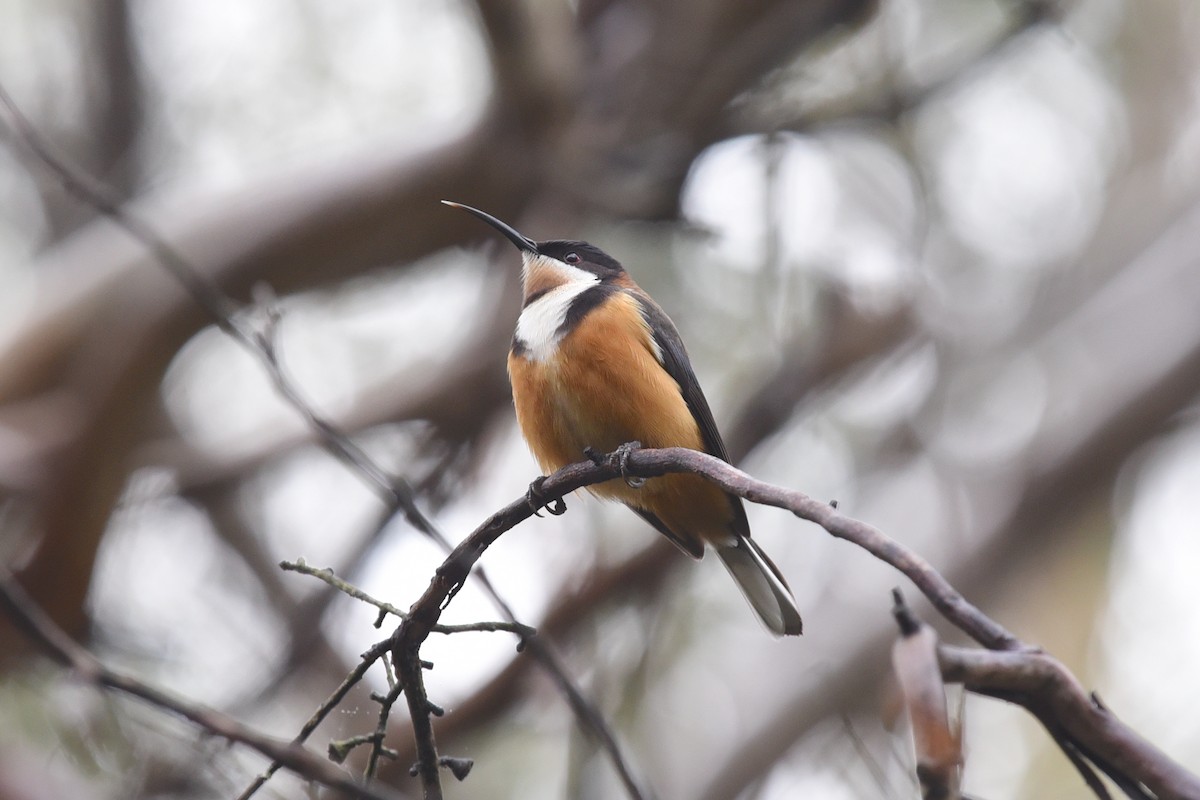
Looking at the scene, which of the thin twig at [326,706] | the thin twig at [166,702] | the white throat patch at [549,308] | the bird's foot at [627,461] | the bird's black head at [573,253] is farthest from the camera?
the bird's black head at [573,253]

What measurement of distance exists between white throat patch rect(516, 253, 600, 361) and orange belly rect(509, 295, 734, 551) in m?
0.07

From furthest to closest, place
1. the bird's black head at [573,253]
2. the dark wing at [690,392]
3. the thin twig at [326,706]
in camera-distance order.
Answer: the bird's black head at [573,253] < the dark wing at [690,392] < the thin twig at [326,706]

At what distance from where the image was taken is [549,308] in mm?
5117

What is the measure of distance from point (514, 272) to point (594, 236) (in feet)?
5.75

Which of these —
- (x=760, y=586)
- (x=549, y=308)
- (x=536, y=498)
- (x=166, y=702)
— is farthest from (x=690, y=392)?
(x=166, y=702)

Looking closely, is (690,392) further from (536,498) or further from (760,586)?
(536,498)

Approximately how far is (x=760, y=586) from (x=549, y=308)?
5.07ft

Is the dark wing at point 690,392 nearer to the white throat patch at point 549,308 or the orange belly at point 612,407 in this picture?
the orange belly at point 612,407

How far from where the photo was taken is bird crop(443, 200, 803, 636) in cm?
459

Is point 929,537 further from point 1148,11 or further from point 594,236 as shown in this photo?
point 1148,11

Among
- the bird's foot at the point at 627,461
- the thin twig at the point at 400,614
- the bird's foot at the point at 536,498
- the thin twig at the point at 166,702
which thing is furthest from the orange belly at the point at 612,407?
the thin twig at the point at 166,702

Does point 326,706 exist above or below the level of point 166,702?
above

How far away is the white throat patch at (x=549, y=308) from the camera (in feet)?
15.7

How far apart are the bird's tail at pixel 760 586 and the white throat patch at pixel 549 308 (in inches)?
47.8
